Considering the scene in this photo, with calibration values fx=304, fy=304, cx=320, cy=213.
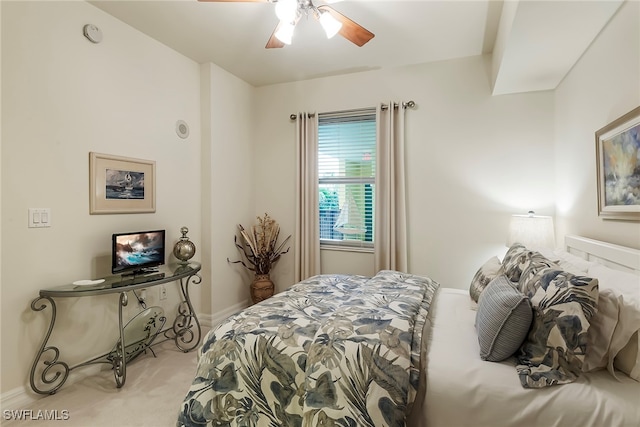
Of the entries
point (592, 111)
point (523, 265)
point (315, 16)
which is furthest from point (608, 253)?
point (315, 16)

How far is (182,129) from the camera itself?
311 cm

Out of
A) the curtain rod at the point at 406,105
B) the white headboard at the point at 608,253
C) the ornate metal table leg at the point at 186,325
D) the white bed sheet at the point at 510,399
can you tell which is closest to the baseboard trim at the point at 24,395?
the ornate metal table leg at the point at 186,325

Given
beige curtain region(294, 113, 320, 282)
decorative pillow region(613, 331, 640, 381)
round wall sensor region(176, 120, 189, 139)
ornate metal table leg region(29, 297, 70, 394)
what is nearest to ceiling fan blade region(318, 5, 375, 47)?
beige curtain region(294, 113, 320, 282)

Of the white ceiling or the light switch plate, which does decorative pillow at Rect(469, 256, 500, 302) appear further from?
the light switch plate

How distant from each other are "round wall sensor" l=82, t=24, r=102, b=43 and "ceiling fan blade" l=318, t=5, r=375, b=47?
1.75 metres

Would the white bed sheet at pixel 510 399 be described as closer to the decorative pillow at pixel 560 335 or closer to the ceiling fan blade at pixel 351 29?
the decorative pillow at pixel 560 335

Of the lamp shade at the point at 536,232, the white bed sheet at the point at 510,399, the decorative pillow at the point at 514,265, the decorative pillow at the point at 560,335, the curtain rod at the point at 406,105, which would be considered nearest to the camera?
the white bed sheet at the point at 510,399

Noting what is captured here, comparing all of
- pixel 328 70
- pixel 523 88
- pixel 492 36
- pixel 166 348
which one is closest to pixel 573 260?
pixel 523 88

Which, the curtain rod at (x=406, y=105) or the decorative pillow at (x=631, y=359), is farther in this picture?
the curtain rod at (x=406, y=105)

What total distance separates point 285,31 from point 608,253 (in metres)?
2.28

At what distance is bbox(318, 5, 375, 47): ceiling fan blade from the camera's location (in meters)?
2.01

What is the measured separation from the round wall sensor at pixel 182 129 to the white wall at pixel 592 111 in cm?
334

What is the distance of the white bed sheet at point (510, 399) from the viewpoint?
1045 millimetres

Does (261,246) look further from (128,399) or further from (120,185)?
(128,399)
